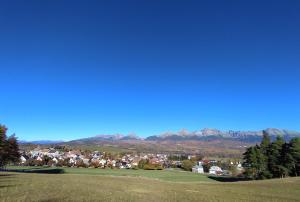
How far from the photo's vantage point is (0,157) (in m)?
93.4

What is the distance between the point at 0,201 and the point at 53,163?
161 meters

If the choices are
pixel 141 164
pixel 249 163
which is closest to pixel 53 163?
pixel 141 164

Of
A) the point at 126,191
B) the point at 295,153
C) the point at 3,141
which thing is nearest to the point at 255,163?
the point at 295,153

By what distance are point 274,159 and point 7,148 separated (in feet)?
261

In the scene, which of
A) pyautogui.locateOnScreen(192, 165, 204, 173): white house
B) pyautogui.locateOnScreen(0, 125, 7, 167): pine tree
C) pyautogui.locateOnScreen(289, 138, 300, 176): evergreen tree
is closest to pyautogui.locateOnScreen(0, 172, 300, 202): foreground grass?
pyautogui.locateOnScreen(289, 138, 300, 176): evergreen tree

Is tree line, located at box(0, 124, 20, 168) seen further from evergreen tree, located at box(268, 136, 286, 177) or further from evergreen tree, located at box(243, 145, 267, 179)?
evergreen tree, located at box(268, 136, 286, 177)

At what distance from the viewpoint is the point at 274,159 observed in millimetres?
90438

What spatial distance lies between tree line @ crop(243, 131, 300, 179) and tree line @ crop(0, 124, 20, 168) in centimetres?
7396

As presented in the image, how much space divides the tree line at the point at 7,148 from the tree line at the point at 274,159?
73956 millimetres

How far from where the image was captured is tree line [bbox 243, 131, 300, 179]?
278 ft

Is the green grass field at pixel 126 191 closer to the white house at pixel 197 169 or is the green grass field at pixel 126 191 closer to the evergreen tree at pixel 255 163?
the evergreen tree at pixel 255 163

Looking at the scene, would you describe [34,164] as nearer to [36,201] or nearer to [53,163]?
[53,163]

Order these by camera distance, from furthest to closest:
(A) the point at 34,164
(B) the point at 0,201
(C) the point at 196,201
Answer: (A) the point at 34,164 < (C) the point at 196,201 < (B) the point at 0,201

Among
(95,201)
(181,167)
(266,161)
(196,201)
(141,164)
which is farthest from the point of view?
(181,167)
